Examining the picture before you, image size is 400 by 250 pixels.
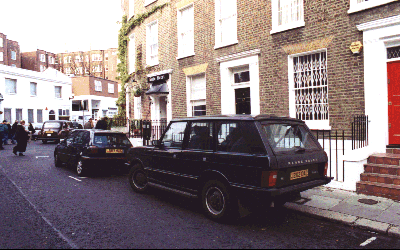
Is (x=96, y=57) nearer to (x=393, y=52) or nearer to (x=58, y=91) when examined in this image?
(x=58, y=91)

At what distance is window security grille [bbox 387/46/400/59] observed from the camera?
7629mm

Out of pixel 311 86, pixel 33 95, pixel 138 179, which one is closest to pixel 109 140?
pixel 138 179

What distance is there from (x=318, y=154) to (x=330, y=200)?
144 centimetres

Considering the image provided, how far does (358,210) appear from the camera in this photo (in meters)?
5.42

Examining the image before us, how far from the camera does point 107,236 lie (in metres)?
4.34

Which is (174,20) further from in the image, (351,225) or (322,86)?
(351,225)

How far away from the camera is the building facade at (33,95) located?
3069 cm

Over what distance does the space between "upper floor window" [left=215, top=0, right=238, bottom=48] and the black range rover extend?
Answer: 680 cm

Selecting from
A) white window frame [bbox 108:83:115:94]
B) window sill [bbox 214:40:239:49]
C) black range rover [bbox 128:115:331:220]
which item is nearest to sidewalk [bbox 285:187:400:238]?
black range rover [bbox 128:115:331:220]

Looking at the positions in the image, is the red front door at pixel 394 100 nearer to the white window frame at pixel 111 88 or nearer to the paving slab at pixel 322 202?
the paving slab at pixel 322 202

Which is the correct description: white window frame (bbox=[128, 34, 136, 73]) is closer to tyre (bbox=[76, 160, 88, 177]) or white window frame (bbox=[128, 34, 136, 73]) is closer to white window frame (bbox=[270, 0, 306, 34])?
tyre (bbox=[76, 160, 88, 177])

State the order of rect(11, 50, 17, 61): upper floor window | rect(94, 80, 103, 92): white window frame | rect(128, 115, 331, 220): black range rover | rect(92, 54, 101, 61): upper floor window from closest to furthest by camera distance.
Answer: rect(128, 115, 331, 220): black range rover < rect(94, 80, 103, 92): white window frame < rect(11, 50, 17, 61): upper floor window < rect(92, 54, 101, 61): upper floor window

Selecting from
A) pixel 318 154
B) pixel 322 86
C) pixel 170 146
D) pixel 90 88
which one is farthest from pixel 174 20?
pixel 90 88

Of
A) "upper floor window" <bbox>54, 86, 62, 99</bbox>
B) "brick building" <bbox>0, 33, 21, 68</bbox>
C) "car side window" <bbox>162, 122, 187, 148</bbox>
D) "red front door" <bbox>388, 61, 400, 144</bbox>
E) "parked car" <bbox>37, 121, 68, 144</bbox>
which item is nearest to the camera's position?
"car side window" <bbox>162, 122, 187, 148</bbox>
